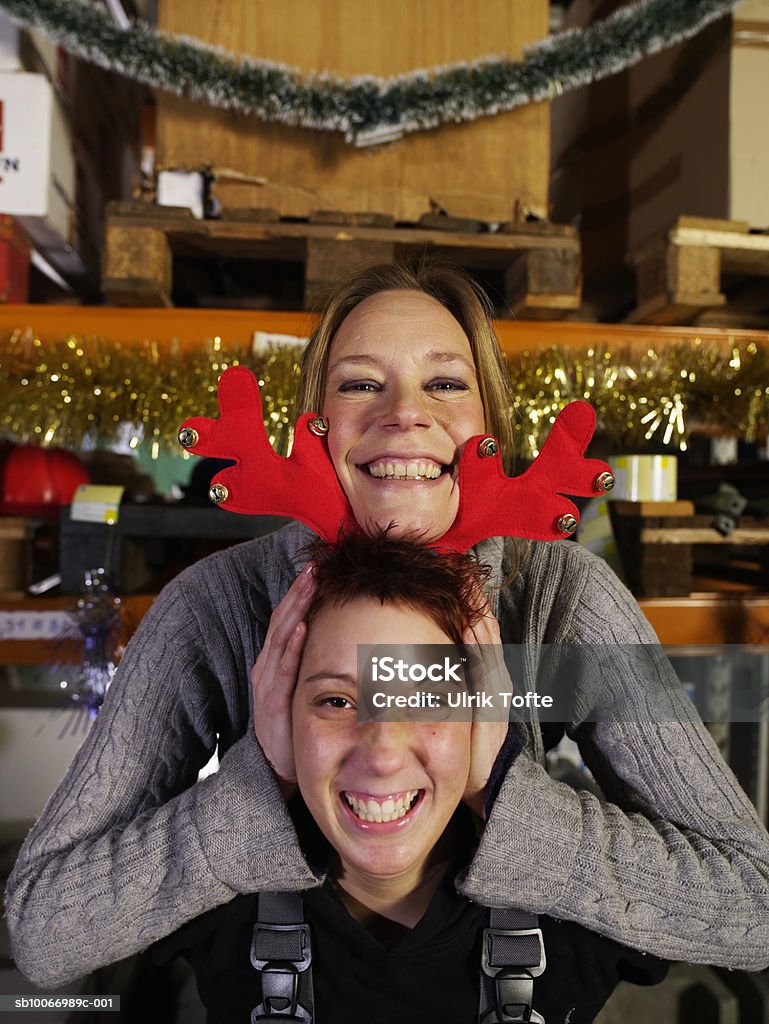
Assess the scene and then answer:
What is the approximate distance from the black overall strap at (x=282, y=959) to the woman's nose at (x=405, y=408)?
1.41 feet

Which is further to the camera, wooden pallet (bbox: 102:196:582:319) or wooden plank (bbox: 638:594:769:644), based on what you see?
wooden pallet (bbox: 102:196:582:319)

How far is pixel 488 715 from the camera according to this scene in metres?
0.55

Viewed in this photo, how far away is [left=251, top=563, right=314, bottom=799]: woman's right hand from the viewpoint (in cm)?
56

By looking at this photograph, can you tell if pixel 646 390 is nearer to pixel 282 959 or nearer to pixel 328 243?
pixel 328 243

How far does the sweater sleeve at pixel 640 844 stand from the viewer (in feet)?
2.00

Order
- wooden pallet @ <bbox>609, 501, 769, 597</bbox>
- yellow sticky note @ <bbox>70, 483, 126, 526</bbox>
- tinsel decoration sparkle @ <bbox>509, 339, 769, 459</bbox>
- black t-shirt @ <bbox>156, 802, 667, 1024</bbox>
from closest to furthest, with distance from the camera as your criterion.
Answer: black t-shirt @ <bbox>156, 802, 667, 1024</bbox>, wooden pallet @ <bbox>609, 501, 769, 597</bbox>, tinsel decoration sparkle @ <bbox>509, 339, 769, 459</bbox>, yellow sticky note @ <bbox>70, 483, 126, 526</bbox>

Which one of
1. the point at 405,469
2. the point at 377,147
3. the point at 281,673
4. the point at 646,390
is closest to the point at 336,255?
the point at 377,147

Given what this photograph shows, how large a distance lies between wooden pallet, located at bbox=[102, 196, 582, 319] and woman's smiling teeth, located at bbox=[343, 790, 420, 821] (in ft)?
2.44

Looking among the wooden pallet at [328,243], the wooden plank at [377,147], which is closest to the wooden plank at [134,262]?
the wooden pallet at [328,243]

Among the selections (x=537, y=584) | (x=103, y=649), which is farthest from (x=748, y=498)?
(x=103, y=649)

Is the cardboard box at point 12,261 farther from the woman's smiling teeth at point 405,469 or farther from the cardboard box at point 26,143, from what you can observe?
the woman's smiling teeth at point 405,469

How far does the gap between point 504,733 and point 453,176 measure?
901 millimetres

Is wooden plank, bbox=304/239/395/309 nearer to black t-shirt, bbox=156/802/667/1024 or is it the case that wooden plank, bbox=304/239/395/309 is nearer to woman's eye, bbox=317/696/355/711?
woman's eye, bbox=317/696/355/711

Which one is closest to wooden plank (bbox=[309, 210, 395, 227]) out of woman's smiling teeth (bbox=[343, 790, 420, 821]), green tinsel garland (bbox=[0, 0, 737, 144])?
green tinsel garland (bbox=[0, 0, 737, 144])
